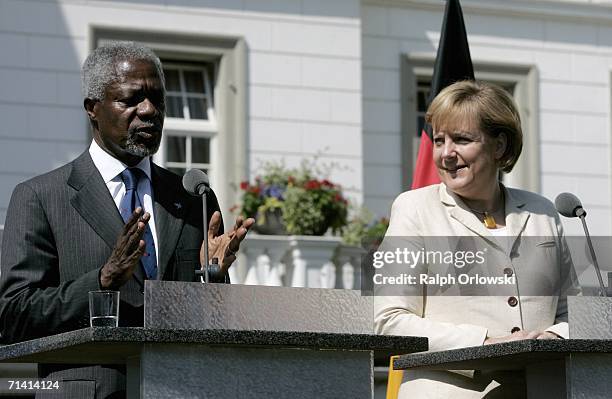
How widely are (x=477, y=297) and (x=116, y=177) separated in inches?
38.2

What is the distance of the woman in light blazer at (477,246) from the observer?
355 centimetres

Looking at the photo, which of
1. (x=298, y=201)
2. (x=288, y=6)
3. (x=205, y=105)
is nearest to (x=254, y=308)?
(x=298, y=201)

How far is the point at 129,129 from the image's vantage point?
351 centimetres

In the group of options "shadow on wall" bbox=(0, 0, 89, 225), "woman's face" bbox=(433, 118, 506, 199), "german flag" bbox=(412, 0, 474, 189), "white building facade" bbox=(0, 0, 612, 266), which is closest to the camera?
"woman's face" bbox=(433, 118, 506, 199)

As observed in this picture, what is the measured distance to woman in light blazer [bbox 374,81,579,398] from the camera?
355 centimetres

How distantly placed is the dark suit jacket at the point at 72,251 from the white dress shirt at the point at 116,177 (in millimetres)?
18

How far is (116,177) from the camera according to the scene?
359 centimetres

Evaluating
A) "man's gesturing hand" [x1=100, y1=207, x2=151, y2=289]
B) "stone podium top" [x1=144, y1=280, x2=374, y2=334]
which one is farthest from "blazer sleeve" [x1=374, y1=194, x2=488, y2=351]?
"man's gesturing hand" [x1=100, y1=207, x2=151, y2=289]

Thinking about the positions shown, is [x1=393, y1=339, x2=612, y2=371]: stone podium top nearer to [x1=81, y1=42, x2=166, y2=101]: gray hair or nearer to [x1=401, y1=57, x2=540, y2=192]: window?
[x1=81, y1=42, x2=166, y2=101]: gray hair

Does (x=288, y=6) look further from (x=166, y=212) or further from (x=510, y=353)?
(x=510, y=353)

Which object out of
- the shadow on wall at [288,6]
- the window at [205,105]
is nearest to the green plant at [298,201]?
the window at [205,105]

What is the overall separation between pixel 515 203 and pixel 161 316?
4.31 feet

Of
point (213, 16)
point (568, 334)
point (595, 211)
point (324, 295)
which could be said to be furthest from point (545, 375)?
point (595, 211)

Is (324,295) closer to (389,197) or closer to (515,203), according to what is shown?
(515,203)
